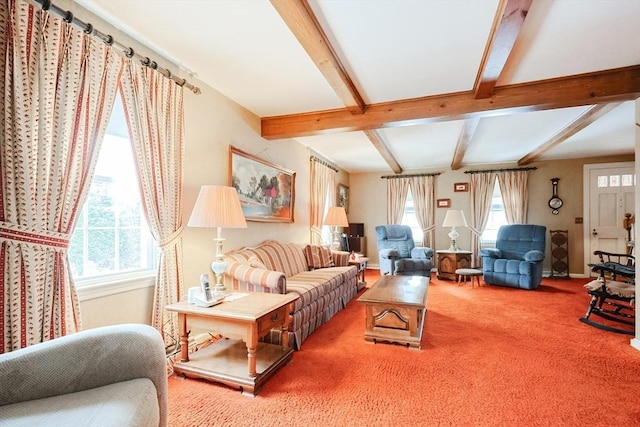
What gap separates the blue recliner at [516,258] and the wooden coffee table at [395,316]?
3.00m

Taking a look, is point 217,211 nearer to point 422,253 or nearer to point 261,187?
point 261,187

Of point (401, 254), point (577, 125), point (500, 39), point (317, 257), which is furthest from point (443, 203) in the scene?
point (500, 39)

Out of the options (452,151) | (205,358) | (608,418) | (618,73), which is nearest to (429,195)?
(452,151)

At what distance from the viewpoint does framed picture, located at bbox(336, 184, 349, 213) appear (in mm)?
6776

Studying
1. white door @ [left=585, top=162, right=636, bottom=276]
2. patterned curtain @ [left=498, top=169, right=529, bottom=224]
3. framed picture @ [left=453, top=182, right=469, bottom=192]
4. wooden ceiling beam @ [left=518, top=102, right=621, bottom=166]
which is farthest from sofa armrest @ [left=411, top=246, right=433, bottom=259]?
white door @ [left=585, top=162, right=636, bottom=276]

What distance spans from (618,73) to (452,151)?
2.81m

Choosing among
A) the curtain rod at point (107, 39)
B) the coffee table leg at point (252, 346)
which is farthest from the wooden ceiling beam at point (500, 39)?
the coffee table leg at point (252, 346)

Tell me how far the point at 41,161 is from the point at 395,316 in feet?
8.97

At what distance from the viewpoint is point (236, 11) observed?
6.09ft

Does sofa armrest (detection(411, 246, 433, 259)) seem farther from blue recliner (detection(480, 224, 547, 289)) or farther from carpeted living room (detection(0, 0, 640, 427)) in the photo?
carpeted living room (detection(0, 0, 640, 427))

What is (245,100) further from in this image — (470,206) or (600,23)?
(470,206)

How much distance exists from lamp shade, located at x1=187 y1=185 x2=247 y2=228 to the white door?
6.82m

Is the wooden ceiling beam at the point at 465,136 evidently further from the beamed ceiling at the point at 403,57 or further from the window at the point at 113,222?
the window at the point at 113,222

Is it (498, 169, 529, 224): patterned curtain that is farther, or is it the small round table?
(498, 169, 529, 224): patterned curtain
